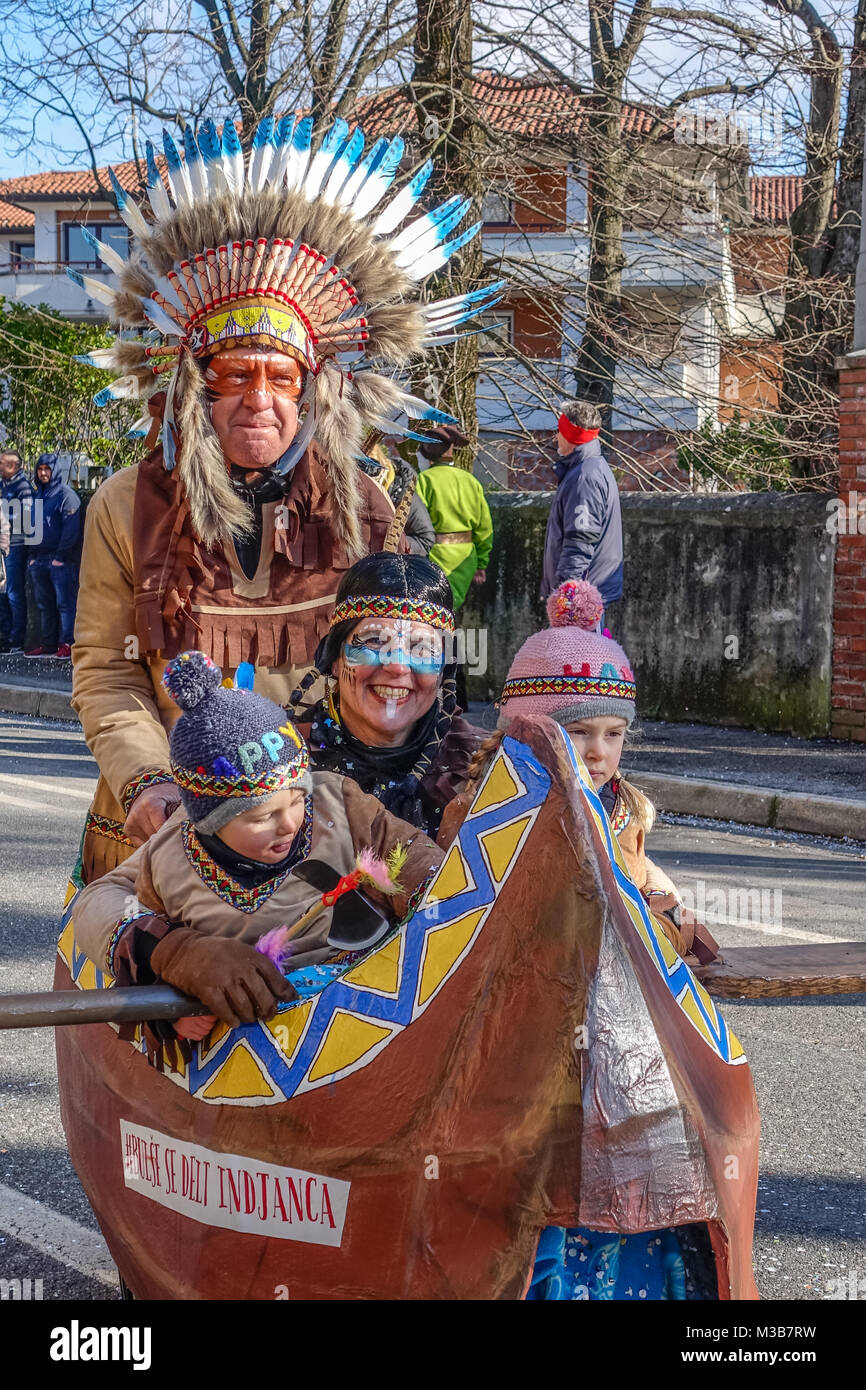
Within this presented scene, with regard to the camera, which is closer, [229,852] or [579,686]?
[229,852]

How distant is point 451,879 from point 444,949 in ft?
0.32

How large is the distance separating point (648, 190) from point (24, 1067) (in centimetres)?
1039

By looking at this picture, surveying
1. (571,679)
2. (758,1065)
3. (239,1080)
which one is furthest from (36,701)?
(239,1080)

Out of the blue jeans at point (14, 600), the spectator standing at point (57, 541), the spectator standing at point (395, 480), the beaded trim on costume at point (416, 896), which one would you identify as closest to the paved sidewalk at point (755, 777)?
the spectator standing at point (395, 480)

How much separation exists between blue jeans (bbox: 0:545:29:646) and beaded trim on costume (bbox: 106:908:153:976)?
41.7ft

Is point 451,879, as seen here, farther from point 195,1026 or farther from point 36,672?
point 36,672

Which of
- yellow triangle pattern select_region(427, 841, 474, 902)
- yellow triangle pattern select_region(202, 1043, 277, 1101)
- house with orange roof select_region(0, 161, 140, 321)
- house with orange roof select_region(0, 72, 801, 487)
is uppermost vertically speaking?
house with orange roof select_region(0, 161, 140, 321)

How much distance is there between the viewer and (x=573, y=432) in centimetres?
809

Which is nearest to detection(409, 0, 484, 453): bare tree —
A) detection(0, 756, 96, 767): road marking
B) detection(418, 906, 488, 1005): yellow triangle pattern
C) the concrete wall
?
the concrete wall

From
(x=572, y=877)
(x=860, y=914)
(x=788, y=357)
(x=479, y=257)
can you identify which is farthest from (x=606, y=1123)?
(x=788, y=357)

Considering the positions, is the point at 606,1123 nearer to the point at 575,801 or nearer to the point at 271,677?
the point at 575,801

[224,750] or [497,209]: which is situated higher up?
[497,209]

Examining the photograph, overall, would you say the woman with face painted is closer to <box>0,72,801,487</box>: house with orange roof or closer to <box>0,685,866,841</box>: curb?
<box>0,685,866,841</box>: curb

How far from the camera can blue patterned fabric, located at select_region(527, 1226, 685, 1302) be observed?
1975 mm
